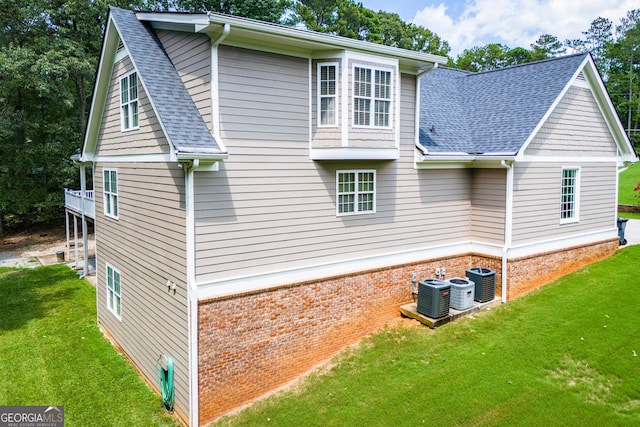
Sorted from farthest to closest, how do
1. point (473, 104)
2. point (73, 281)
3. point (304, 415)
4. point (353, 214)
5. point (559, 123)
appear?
point (73, 281), point (473, 104), point (559, 123), point (353, 214), point (304, 415)

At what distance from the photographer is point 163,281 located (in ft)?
30.8

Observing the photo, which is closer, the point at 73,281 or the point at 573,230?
the point at 573,230

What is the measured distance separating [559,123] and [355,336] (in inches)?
339

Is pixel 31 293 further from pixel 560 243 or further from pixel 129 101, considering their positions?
pixel 560 243

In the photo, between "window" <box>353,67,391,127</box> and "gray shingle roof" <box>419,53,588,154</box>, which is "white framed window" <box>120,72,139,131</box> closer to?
"window" <box>353,67,391,127</box>

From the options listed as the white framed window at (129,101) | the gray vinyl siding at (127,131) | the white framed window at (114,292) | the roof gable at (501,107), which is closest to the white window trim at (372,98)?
the roof gable at (501,107)

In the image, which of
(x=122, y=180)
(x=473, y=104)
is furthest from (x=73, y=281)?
(x=473, y=104)

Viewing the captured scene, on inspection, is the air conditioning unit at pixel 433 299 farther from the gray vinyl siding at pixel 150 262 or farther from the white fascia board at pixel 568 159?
the gray vinyl siding at pixel 150 262

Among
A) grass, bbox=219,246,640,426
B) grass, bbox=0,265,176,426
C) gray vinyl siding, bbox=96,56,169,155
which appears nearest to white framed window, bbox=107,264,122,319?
grass, bbox=0,265,176,426

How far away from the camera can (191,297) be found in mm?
8164

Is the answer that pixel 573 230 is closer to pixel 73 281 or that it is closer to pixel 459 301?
pixel 459 301

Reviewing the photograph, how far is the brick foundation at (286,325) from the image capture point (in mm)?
8445

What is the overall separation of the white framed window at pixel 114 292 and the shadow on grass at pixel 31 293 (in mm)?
3501

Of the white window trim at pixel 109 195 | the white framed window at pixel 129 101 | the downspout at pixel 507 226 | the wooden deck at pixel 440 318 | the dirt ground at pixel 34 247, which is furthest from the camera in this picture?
the dirt ground at pixel 34 247
